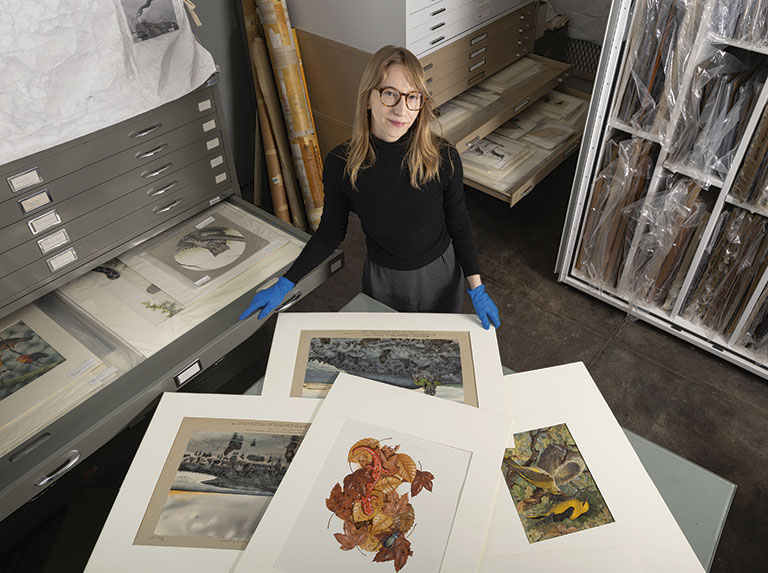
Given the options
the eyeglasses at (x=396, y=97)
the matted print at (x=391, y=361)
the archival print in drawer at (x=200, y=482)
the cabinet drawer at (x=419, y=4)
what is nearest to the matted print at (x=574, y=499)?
the matted print at (x=391, y=361)

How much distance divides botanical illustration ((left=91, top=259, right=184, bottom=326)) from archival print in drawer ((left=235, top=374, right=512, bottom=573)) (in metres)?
0.65

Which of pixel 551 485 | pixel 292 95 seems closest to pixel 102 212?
pixel 292 95

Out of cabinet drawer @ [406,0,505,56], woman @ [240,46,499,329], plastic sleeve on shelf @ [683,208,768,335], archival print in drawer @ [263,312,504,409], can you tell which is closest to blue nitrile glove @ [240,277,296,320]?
woman @ [240,46,499,329]

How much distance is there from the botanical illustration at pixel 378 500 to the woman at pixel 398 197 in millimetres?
384

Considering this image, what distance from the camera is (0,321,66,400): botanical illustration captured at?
1.34 m

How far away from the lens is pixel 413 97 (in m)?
1.23

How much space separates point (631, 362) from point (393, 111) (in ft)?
5.07

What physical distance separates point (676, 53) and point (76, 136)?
1.67m

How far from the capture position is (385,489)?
950 millimetres

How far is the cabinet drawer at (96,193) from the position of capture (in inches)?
54.9

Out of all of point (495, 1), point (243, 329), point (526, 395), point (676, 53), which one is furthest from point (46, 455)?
point (495, 1)

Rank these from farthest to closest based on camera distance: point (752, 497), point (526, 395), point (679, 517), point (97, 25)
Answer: point (752, 497) → point (97, 25) → point (526, 395) → point (679, 517)

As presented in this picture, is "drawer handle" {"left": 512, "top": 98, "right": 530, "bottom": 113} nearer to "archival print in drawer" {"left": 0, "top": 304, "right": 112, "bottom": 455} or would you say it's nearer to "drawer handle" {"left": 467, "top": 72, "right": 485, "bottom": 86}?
"drawer handle" {"left": 467, "top": 72, "right": 485, "bottom": 86}

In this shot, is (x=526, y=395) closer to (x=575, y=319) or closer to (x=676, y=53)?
(x=676, y=53)
